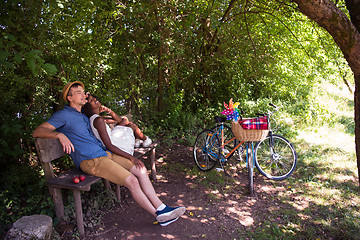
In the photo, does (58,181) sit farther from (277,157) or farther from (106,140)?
(277,157)

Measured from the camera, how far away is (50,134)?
316 cm

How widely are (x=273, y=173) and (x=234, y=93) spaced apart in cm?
385

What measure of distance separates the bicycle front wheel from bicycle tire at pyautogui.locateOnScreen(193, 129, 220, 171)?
769 mm

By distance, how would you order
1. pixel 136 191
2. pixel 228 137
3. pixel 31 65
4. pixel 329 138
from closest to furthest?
pixel 31 65, pixel 136 191, pixel 228 137, pixel 329 138

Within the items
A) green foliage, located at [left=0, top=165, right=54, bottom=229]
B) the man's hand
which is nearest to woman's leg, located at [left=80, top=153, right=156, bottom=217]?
the man's hand

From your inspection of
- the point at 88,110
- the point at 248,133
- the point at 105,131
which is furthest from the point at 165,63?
the point at 105,131

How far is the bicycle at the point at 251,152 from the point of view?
193 inches

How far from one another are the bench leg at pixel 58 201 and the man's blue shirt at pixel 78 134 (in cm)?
43

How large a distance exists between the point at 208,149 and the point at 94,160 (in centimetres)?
250

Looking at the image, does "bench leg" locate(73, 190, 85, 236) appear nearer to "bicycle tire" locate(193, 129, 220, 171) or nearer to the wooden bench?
the wooden bench

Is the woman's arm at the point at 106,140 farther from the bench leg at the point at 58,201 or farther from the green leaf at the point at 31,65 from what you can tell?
the green leaf at the point at 31,65

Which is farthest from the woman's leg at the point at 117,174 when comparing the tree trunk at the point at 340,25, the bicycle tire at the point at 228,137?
the tree trunk at the point at 340,25

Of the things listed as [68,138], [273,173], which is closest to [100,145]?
[68,138]

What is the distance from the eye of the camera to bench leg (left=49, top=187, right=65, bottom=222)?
10.8 feet
